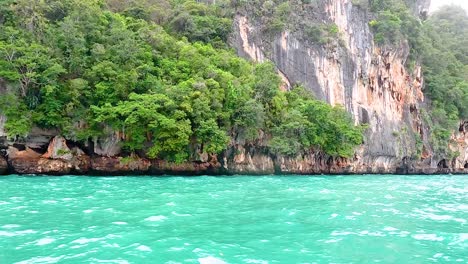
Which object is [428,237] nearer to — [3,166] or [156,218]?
[156,218]

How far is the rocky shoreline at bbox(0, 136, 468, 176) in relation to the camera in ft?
70.3

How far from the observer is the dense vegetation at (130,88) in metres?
21.2

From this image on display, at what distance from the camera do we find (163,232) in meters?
8.73

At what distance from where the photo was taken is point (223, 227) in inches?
370

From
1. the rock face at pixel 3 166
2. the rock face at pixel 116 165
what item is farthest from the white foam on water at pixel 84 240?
the rock face at pixel 3 166

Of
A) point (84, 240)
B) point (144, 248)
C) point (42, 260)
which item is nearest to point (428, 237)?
point (144, 248)

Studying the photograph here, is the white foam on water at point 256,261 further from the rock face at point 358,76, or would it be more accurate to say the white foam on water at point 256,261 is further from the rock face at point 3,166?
the rock face at point 358,76

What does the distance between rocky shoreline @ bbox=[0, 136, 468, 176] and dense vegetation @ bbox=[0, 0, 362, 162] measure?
2.94 feet

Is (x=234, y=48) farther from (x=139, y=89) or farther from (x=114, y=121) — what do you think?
(x=114, y=121)

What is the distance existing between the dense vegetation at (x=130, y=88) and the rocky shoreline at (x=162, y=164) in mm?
897

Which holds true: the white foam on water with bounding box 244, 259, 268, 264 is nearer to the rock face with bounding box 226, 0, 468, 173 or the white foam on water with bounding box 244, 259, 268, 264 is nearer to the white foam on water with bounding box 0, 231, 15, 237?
the white foam on water with bounding box 0, 231, 15, 237

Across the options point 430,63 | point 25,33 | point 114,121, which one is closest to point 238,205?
point 114,121

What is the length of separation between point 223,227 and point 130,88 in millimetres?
15481

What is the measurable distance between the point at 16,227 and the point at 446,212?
39.0 ft
